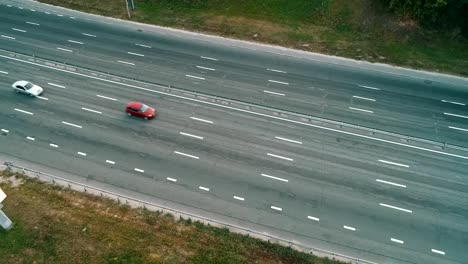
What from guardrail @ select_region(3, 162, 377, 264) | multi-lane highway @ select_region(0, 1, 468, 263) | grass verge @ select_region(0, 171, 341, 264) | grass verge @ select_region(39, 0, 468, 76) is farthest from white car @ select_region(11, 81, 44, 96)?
grass verge @ select_region(39, 0, 468, 76)

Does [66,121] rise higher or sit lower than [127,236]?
higher

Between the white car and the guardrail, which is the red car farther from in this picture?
the white car

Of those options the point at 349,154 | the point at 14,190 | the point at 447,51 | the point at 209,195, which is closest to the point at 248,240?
the point at 209,195

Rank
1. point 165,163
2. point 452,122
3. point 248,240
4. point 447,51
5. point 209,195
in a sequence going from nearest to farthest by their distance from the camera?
point 248,240, point 209,195, point 165,163, point 452,122, point 447,51

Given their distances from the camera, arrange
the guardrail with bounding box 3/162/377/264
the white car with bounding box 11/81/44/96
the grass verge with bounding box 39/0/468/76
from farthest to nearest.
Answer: the grass verge with bounding box 39/0/468/76 < the white car with bounding box 11/81/44/96 < the guardrail with bounding box 3/162/377/264

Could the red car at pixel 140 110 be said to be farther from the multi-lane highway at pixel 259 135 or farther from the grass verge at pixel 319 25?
the grass verge at pixel 319 25

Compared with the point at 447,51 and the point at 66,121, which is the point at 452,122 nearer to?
the point at 447,51

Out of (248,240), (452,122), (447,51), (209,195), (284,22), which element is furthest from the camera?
(284,22)
